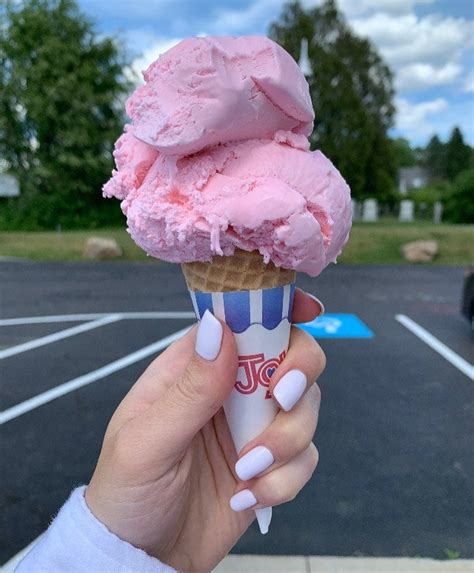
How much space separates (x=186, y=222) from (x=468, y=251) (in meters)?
18.1

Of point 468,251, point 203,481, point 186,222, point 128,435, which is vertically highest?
point 186,222

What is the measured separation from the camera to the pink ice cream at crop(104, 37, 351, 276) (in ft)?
5.48

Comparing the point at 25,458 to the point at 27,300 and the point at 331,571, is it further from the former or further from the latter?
the point at 27,300

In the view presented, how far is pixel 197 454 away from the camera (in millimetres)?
1985

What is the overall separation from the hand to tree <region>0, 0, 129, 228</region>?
2446cm

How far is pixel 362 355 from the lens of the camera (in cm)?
689

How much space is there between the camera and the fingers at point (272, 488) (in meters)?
1.72

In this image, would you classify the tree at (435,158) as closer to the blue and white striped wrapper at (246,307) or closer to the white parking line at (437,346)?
the white parking line at (437,346)

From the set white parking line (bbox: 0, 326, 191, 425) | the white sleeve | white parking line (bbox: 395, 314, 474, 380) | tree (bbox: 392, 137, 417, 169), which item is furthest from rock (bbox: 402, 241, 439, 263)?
tree (bbox: 392, 137, 417, 169)

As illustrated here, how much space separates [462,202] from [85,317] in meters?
29.7

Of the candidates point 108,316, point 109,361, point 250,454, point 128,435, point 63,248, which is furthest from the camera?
point 63,248

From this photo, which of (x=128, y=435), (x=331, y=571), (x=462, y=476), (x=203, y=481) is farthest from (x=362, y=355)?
(x=128, y=435)

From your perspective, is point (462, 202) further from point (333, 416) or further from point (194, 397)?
point (194, 397)

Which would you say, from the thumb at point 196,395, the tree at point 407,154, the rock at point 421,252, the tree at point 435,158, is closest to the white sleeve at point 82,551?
the thumb at point 196,395
